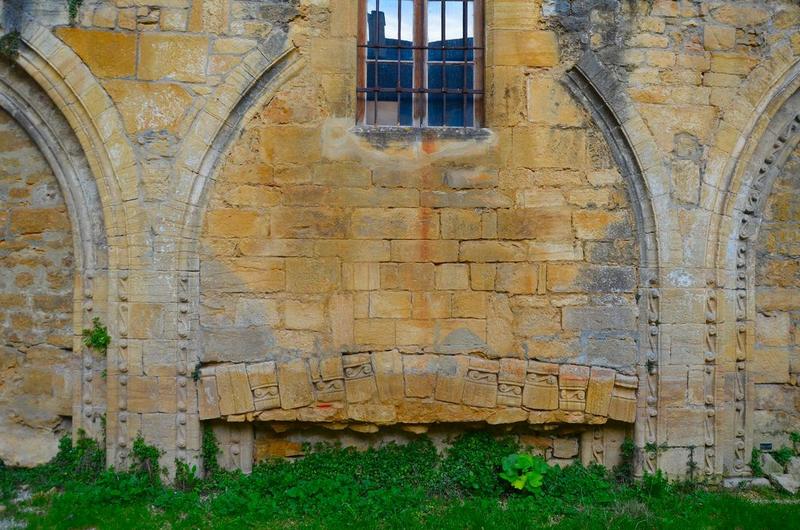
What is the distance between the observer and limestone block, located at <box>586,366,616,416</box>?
546 cm

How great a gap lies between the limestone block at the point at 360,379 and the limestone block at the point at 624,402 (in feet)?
6.54

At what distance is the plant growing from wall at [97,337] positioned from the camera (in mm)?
5297

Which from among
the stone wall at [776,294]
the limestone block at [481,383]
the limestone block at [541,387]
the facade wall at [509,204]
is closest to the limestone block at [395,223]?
the facade wall at [509,204]

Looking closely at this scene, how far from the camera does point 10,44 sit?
204 inches

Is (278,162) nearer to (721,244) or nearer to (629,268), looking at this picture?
(629,268)

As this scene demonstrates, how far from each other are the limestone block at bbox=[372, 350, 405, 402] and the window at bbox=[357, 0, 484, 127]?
6.85ft

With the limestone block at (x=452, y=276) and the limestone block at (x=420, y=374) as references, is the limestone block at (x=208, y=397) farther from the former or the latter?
the limestone block at (x=452, y=276)

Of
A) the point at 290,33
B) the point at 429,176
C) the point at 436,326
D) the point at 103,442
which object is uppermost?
the point at 290,33

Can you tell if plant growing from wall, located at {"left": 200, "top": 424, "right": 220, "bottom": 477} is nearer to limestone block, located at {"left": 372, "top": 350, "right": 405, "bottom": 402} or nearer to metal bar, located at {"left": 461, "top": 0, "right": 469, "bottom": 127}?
limestone block, located at {"left": 372, "top": 350, "right": 405, "bottom": 402}

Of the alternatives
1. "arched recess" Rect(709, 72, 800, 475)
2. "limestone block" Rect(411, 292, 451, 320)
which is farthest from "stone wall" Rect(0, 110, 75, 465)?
"arched recess" Rect(709, 72, 800, 475)

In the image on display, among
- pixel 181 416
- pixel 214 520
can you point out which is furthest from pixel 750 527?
pixel 181 416

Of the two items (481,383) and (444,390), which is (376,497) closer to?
(444,390)

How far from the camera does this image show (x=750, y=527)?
4762 millimetres

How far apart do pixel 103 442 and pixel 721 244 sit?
5423mm
